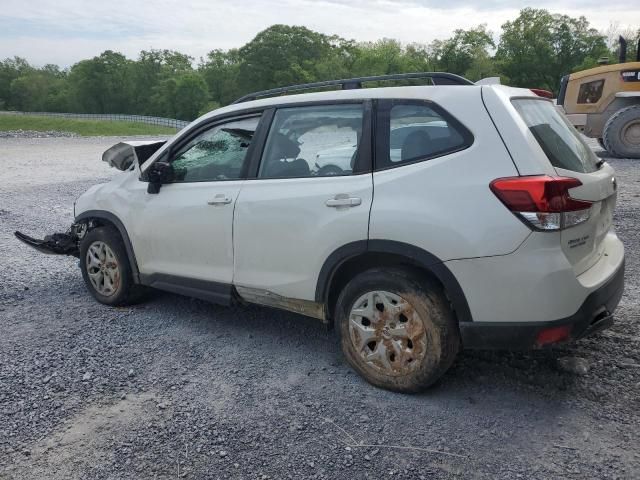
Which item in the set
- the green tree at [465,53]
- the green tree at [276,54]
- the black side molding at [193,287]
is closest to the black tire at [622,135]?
the black side molding at [193,287]

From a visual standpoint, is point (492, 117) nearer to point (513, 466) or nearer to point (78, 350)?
point (513, 466)

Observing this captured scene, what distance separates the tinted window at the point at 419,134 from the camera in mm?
3041

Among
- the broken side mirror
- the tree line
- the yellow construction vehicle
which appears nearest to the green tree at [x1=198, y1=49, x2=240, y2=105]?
the tree line

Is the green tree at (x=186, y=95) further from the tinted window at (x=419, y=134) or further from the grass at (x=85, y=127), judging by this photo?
the tinted window at (x=419, y=134)

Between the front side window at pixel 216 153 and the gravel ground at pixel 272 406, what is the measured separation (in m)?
1.23

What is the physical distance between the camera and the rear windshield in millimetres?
2992

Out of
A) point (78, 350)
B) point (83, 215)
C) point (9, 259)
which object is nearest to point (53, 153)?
point (9, 259)

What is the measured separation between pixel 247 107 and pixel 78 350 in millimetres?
2152

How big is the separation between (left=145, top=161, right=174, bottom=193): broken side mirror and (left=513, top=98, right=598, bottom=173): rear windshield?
8.44ft

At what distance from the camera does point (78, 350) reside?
4.01 metres

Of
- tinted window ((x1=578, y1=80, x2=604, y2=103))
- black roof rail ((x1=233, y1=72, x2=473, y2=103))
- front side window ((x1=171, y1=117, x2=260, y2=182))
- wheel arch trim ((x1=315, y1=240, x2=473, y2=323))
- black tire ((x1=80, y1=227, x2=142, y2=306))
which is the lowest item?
black tire ((x1=80, y1=227, x2=142, y2=306))

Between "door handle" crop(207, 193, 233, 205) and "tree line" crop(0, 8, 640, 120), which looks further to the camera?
"tree line" crop(0, 8, 640, 120)

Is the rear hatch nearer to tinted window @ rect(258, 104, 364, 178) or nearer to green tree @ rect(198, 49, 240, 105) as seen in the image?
tinted window @ rect(258, 104, 364, 178)

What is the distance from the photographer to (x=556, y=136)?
3182 mm
